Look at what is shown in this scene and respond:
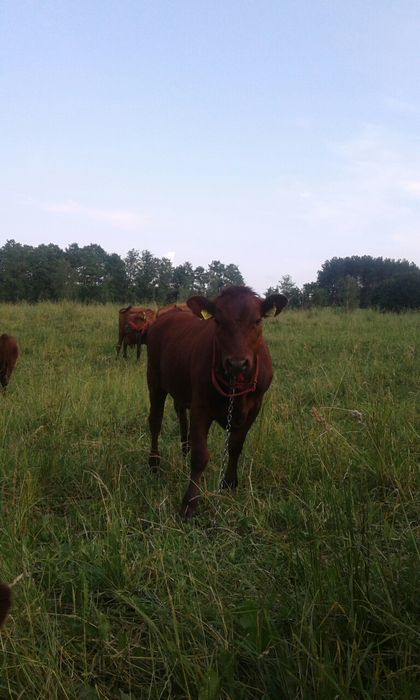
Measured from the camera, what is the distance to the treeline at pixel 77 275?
2060 inches

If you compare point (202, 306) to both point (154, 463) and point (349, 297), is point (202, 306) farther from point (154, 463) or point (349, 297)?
point (349, 297)

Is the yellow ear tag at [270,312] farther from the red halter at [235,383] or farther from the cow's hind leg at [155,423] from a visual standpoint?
the cow's hind leg at [155,423]

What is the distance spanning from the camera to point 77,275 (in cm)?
6053

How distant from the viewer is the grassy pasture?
1733mm

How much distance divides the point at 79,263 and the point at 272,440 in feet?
219

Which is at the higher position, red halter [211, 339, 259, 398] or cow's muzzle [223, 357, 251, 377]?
cow's muzzle [223, 357, 251, 377]

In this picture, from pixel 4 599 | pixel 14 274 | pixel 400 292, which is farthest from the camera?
pixel 14 274

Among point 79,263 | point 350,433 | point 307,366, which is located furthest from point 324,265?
point 350,433

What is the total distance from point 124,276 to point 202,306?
6123cm

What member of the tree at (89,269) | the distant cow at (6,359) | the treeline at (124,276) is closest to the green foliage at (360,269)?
the treeline at (124,276)

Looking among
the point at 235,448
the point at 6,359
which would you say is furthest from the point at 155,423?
the point at 6,359

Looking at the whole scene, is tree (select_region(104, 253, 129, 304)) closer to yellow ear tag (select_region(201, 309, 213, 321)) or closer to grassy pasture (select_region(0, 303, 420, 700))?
yellow ear tag (select_region(201, 309, 213, 321))

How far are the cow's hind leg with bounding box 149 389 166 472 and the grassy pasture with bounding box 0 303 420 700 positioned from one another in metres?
0.11

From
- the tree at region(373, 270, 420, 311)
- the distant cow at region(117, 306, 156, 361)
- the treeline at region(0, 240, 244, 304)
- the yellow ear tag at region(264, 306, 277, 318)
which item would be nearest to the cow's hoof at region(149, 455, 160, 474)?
the yellow ear tag at region(264, 306, 277, 318)
